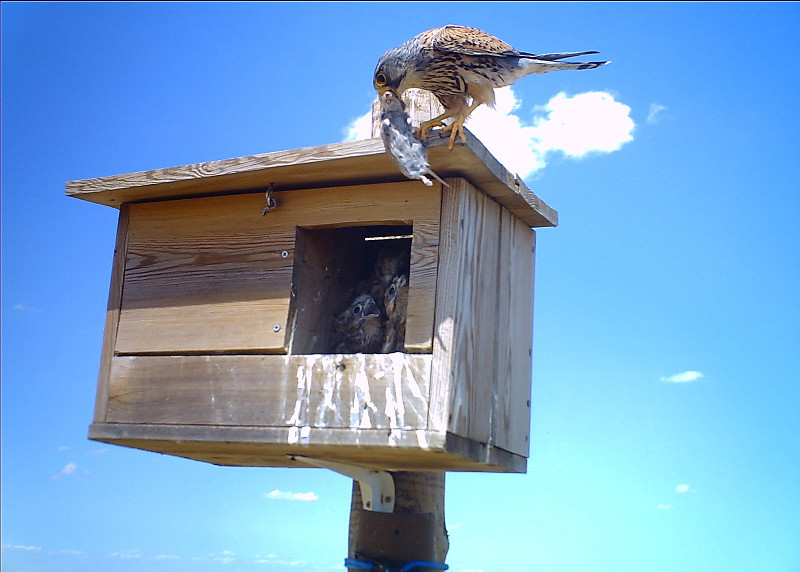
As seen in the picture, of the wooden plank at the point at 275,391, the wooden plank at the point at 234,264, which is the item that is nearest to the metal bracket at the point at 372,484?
the wooden plank at the point at 275,391

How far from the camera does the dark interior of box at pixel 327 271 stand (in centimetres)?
315

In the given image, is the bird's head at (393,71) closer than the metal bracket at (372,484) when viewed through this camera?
No

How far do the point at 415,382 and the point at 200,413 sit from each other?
2.54 feet

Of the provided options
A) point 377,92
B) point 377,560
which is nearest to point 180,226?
point 377,92

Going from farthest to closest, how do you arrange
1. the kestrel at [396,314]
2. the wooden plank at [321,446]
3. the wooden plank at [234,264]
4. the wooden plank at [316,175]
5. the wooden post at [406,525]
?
the kestrel at [396,314]
the wooden post at [406,525]
the wooden plank at [234,264]
the wooden plank at [316,175]
the wooden plank at [321,446]

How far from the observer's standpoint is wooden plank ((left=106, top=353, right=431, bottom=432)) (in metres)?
2.76

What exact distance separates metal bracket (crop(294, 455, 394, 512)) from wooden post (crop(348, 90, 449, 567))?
23 millimetres

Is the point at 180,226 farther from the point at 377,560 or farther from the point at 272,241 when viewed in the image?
the point at 377,560

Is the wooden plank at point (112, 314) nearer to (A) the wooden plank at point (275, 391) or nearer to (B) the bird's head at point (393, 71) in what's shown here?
(A) the wooden plank at point (275, 391)

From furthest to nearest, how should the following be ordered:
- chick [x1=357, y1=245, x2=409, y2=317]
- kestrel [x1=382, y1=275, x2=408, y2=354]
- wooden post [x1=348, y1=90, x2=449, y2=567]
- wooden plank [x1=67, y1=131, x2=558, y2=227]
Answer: chick [x1=357, y1=245, x2=409, y2=317] → kestrel [x1=382, y1=275, x2=408, y2=354] → wooden post [x1=348, y1=90, x2=449, y2=567] → wooden plank [x1=67, y1=131, x2=558, y2=227]

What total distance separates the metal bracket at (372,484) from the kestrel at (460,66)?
1279 mm

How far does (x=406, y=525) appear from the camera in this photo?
3125 millimetres

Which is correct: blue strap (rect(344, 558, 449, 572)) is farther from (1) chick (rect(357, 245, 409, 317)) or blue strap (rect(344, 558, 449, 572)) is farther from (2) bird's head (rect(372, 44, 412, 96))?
(2) bird's head (rect(372, 44, 412, 96))

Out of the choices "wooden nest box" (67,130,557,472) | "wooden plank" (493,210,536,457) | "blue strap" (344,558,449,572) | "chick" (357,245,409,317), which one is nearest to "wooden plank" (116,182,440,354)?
"wooden nest box" (67,130,557,472)
